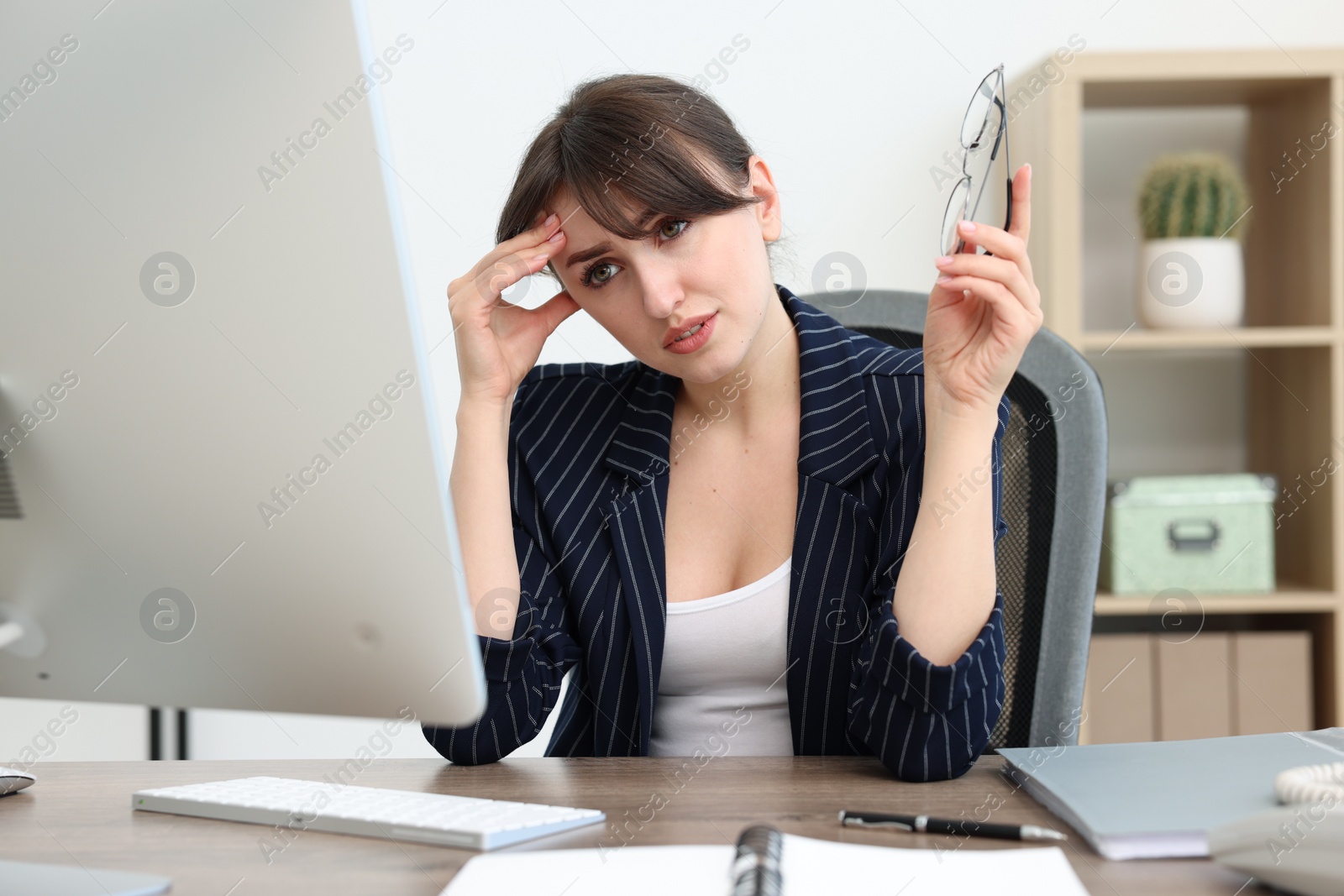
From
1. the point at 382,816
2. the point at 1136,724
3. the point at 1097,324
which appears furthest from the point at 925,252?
the point at 382,816

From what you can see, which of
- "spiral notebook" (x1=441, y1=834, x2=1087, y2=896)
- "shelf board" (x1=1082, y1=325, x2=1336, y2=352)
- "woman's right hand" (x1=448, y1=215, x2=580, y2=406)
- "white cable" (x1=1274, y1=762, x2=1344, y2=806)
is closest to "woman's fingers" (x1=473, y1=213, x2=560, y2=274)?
"woman's right hand" (x1=448, y1=215, x2=580, y2=406)

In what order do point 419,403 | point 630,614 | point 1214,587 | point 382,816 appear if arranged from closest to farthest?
point 419,403, point 382,816, point 630,614, point 1214,587

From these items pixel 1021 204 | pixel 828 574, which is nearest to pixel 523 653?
pixel 828 574

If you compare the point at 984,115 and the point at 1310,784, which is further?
the point at 984,115

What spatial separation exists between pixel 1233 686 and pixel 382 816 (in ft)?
6.17

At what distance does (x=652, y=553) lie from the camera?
1190mm

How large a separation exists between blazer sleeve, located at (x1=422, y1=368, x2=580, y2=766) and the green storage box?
1.30 meters

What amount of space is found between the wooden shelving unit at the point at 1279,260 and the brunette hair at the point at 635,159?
1.12m

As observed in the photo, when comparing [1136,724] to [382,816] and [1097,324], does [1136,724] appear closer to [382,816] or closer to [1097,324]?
[1097,324]

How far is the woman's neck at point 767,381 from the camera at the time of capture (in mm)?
1296

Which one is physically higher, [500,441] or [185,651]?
[500,441]

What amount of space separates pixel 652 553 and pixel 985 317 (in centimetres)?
42

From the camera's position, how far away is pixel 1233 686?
2.10m

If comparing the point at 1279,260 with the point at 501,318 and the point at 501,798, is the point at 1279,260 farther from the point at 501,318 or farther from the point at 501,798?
the point at 501,798
